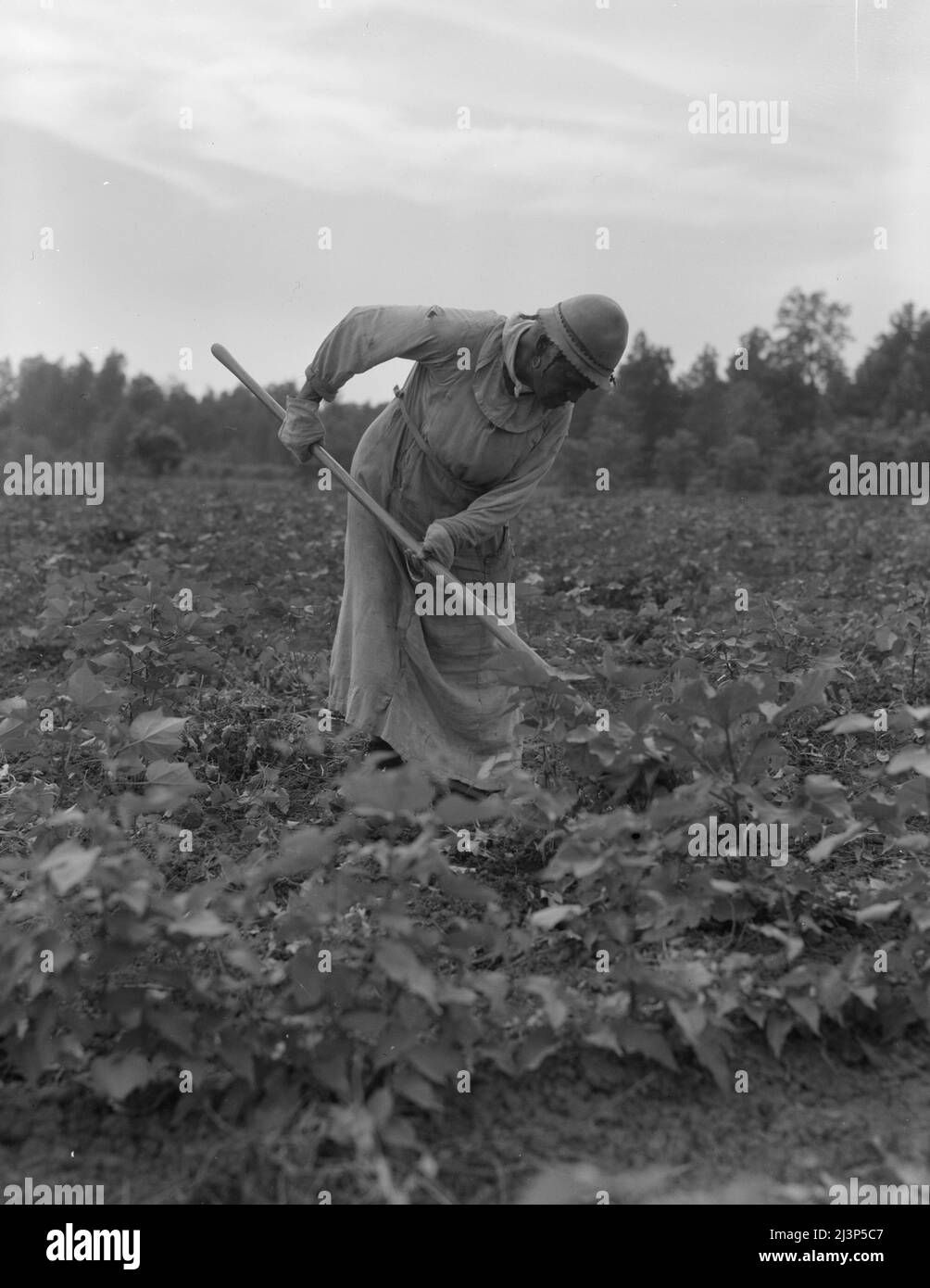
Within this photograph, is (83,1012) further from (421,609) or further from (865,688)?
(865,688)

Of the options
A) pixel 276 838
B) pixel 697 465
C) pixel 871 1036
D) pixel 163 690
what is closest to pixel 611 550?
pixel 163 690

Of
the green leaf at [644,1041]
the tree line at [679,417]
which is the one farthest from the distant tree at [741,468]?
the green leaf at [644,1041]

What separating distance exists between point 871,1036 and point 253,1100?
117 cm

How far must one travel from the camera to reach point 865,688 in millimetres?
4820

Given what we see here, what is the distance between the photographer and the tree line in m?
24.1

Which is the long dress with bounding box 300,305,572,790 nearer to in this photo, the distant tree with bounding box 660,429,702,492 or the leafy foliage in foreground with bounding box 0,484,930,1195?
the leafy foliage in foreground with bounding box 0,484,930,1195

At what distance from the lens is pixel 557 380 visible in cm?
334

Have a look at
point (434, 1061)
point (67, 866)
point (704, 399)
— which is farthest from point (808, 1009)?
point (704, 399)

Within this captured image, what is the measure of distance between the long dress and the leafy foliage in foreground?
1.14ft

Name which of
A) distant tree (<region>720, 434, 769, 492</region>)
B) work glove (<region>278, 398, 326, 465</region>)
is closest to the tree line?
distant tree (<region>720, 434, 769, 492</region>)

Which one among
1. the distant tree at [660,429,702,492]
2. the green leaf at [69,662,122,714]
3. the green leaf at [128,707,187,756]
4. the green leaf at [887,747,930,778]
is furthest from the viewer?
the distant tree at [660,429,702,492]

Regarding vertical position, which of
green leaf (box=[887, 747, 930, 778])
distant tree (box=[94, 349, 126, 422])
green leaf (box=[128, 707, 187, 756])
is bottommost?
green leaf (box=[887, 747, 930, 778])

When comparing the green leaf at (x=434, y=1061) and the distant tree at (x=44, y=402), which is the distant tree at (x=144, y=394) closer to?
the distant tree at (x=44, y=402)

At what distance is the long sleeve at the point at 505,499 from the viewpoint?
359 centimetres
